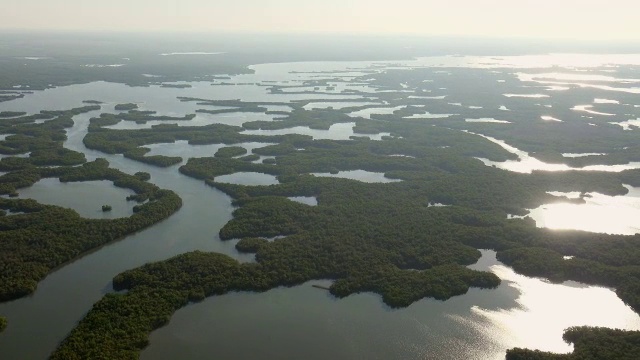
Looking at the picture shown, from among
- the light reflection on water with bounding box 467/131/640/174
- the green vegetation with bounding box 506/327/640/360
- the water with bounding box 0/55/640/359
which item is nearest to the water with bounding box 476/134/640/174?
the light reflection on water with bounding box 467/131/640/174

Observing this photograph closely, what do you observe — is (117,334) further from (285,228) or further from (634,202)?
(634,202)

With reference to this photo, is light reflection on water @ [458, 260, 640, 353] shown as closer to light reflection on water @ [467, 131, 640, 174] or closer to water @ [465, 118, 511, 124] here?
light reflection on water @ [467, 131, 640, 174]

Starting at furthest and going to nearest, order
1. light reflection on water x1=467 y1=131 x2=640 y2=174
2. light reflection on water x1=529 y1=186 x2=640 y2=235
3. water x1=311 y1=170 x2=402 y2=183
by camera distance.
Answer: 1. light reflection on water x1=467 y1=131 x2=640 y2=174
2. water x1=311 y1=170 x2=402 y2=183
3. light reflection on water x1=529 y1=186 x2=640 y2=235

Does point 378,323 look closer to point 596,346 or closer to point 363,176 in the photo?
point 596,346

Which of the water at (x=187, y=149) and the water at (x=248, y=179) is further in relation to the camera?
the water at (x=187, y=149)

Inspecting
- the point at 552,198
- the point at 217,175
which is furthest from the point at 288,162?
the point at 552,198

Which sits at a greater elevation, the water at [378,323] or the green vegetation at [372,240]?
the green vegetation at [372,240]

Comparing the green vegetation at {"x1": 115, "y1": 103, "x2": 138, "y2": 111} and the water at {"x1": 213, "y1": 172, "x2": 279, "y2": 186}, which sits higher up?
the green vegetation at {"x1": 115, "y1": 103, "x2": 138, "y2": 111}

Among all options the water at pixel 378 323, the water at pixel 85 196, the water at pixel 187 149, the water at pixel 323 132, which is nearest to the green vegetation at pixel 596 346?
the water at pixel 378 323

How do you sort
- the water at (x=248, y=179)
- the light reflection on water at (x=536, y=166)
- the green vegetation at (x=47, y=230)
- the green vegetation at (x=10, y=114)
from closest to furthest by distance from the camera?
the green vegetation at (x=47, y=230) < the water at (x=248, y=179) < the light reflection on water at (x=536, y=166) < the green vegetation at (x=10, y=114)

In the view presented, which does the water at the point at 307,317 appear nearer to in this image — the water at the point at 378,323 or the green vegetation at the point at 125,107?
the water at the point at 378,323

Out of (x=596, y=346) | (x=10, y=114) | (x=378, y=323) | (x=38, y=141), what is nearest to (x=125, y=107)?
(x=10, y=114)

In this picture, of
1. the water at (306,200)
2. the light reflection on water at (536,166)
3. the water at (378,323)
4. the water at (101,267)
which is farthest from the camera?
the light reflection on water at (536,166)
